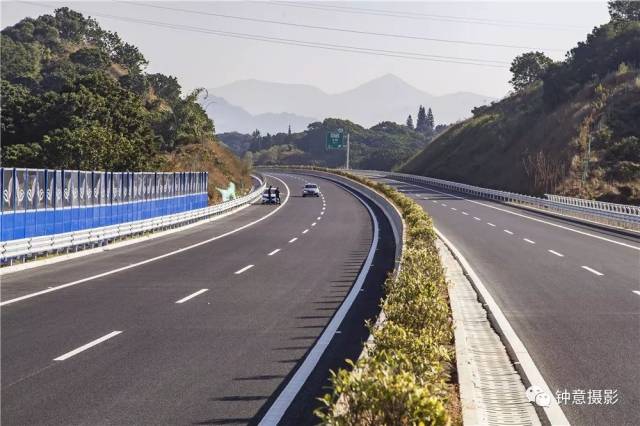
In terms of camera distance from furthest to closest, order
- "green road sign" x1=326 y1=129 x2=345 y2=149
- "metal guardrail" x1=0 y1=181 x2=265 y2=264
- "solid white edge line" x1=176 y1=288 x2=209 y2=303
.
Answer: "green road sign" x1=326 y1=129 x2=345 y2=149 → "metal guardrail" x1=0 y1=181 x2=265 y2=264 → "solid white edge line" x1=176 y1=288 x2=209 y2=303

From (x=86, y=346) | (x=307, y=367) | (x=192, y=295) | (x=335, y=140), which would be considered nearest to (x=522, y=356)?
(x=307, y=367)

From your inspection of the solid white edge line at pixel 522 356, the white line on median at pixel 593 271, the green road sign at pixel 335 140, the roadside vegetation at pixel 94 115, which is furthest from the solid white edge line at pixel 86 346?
the green road sign at pixel 335 140

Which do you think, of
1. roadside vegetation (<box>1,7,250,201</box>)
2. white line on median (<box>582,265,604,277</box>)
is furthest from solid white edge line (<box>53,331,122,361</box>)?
roadside vegetation (<box>1,7,250,201</box>)

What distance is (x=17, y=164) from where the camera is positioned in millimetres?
54312

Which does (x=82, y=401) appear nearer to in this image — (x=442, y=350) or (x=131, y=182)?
(x=442, y=350)

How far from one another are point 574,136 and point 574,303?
82.5 meters

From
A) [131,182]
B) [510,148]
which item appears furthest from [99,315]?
[510,148]

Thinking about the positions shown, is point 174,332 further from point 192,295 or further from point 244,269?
point 244,269

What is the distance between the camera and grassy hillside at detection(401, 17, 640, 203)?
81.9 metres

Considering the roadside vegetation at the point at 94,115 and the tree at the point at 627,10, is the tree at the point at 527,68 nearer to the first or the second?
the tree at the point at 627,10

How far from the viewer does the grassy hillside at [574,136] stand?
81875mm

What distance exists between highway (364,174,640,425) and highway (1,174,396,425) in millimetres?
2901

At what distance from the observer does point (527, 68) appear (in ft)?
515

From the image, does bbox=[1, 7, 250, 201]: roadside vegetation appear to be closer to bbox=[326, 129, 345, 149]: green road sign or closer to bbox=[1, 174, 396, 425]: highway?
bbox=[326, 129, 345, 149]: green road sign
